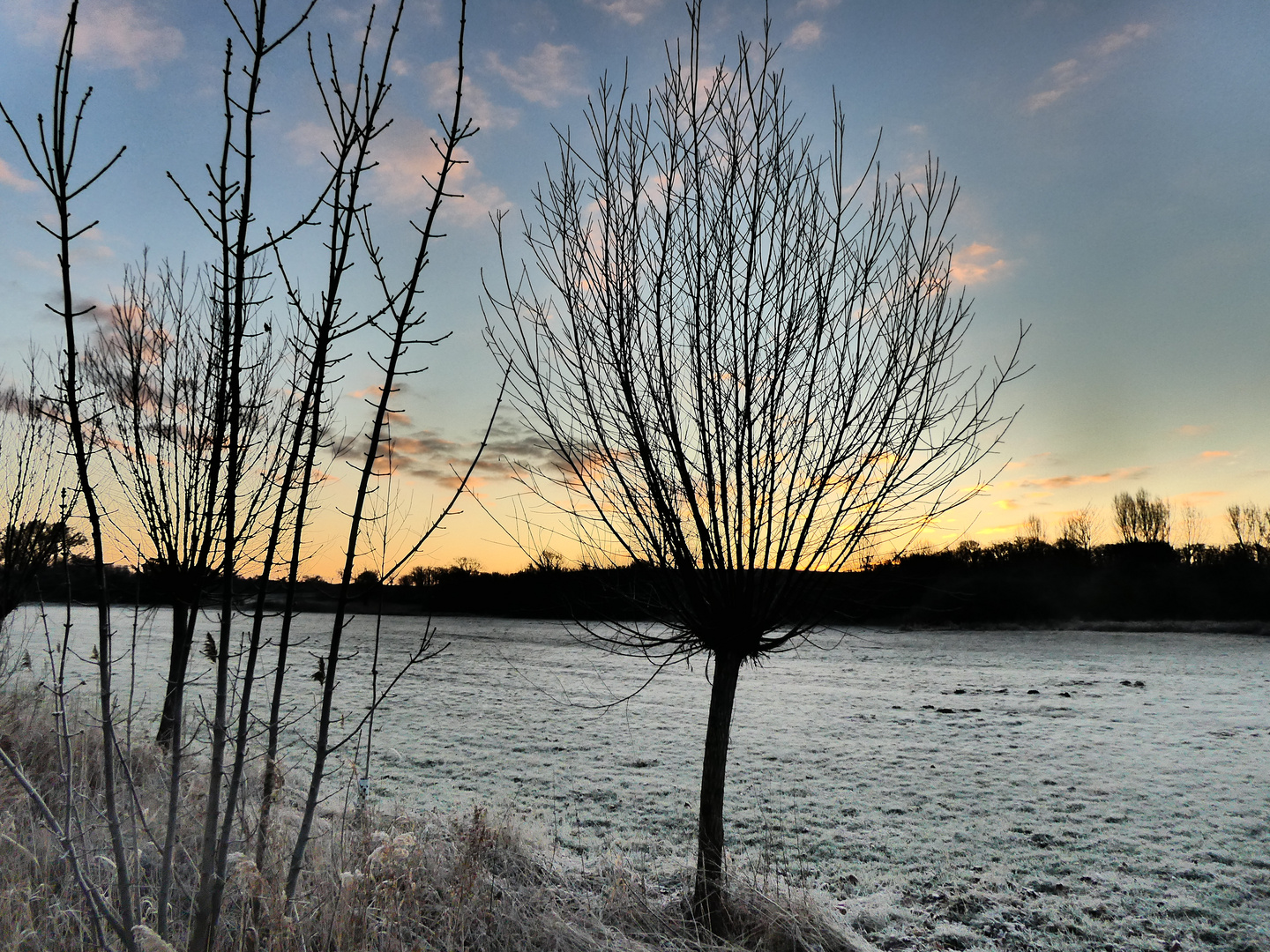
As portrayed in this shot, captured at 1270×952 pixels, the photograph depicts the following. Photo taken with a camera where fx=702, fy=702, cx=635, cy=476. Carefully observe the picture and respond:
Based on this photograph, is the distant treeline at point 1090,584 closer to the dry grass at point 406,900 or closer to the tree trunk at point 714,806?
the dry grass at point 406,900

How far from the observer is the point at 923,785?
705cm

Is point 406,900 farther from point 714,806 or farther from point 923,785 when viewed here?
point 923,785

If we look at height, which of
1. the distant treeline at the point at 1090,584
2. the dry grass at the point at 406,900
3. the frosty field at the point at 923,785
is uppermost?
the distant treeline at the point at 1090,584

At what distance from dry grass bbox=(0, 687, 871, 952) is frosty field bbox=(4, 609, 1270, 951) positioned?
1.72 ft

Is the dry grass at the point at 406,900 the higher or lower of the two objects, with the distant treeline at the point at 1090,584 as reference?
lower

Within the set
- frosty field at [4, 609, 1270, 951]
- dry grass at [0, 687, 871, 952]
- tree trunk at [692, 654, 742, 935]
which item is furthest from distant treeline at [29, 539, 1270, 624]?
tree trunk at [692, 654, 742, 935]

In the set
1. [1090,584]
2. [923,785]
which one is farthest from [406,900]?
[1090,584]

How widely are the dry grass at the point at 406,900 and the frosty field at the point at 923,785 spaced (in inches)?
20.6

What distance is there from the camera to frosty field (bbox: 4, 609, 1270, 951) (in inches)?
164

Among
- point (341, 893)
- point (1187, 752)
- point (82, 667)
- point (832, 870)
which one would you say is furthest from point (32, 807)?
point (82, 667)

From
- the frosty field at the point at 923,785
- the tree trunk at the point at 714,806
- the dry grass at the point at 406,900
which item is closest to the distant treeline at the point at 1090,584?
the frosty field at the point at 923,785

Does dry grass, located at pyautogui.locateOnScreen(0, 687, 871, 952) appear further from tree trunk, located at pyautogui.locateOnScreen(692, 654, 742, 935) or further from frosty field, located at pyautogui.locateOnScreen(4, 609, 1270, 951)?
frosty field, located at pyautogui.locateOnScreen(4, 609, 1270, 951)

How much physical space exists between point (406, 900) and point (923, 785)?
5.64m

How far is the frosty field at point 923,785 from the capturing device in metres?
4.17
